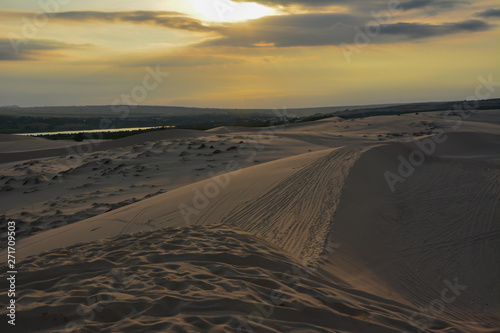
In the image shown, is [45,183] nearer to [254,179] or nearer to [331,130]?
[254,179]

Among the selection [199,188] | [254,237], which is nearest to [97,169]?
[199,188]

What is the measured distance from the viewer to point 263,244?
6.51 metres

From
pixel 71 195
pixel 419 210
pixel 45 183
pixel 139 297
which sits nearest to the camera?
pixel 139 297

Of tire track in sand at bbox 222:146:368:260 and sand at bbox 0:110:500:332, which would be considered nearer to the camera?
sand at bbox 0:110:500:332

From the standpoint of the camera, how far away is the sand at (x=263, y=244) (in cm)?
413

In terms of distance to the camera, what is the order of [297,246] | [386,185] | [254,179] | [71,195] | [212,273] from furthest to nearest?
[71,195], [386,185], [254,179], [297,246], [212,273]

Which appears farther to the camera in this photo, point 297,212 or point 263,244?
point 297,212

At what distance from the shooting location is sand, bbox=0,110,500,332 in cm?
413

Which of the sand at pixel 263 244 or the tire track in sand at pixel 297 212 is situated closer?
the sand at pixel 263 244

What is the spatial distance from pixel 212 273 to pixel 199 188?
5745 millimetres

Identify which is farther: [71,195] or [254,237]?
[71,195]

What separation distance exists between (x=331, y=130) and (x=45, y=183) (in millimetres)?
19991

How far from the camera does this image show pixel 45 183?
49.0 feet

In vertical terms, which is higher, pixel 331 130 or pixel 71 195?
pixel 331 130
